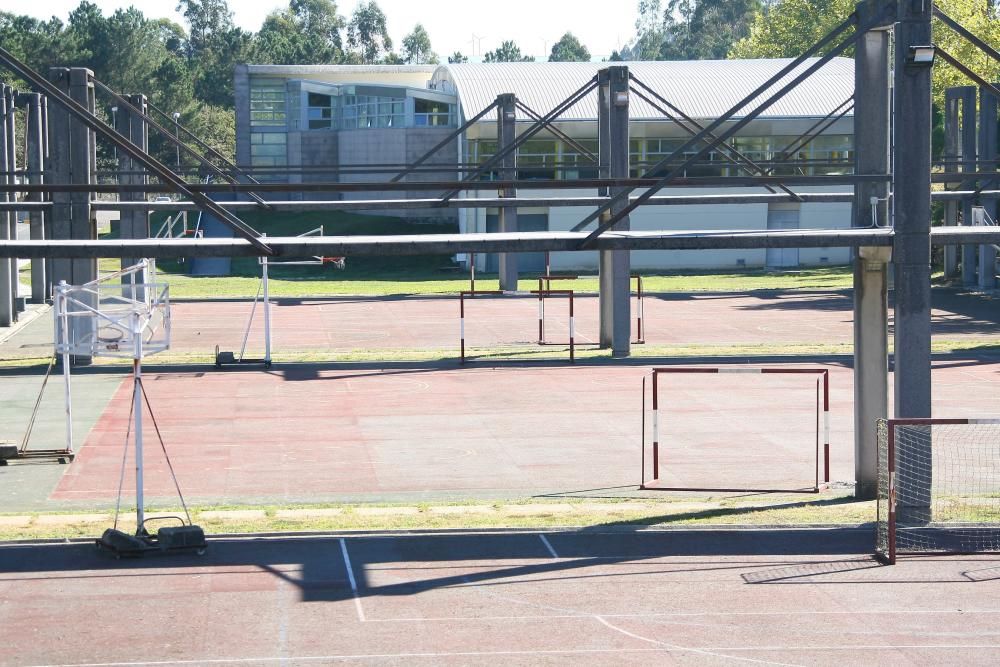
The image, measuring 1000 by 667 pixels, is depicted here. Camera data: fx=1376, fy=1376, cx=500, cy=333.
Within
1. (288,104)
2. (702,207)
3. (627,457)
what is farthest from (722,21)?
(627,457)

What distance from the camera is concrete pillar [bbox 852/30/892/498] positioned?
19.5 m

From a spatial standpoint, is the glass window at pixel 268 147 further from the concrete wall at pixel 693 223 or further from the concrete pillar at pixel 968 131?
the concrete pillar at pixel 968 131

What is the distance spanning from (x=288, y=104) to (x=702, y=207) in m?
33.0

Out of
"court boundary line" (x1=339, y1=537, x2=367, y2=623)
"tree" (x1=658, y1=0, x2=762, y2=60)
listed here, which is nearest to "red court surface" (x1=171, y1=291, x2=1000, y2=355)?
"court boundary line" (x1=339, y1=537, x2=367, y2=623)

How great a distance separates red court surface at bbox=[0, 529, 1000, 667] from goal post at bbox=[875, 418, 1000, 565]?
1.73 ft

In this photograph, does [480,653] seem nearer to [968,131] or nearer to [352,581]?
[352,581]

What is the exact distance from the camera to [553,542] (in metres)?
17.3

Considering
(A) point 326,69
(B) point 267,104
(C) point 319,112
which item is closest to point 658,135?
(C) point 319,112

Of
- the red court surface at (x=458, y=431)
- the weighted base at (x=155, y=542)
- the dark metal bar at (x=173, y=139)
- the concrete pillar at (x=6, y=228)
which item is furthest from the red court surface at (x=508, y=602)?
the concrete pillar at (x=6, y=228)

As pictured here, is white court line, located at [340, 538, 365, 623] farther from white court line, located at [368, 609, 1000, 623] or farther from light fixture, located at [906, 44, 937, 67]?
light fixture, located at [906, 44, 937, 67]

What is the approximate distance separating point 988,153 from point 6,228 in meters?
34.3

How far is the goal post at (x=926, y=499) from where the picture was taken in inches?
658

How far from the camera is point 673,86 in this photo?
69500 mm

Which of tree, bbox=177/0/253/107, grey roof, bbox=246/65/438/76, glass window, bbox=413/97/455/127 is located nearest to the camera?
glass window, bbox=413/97/455/127
